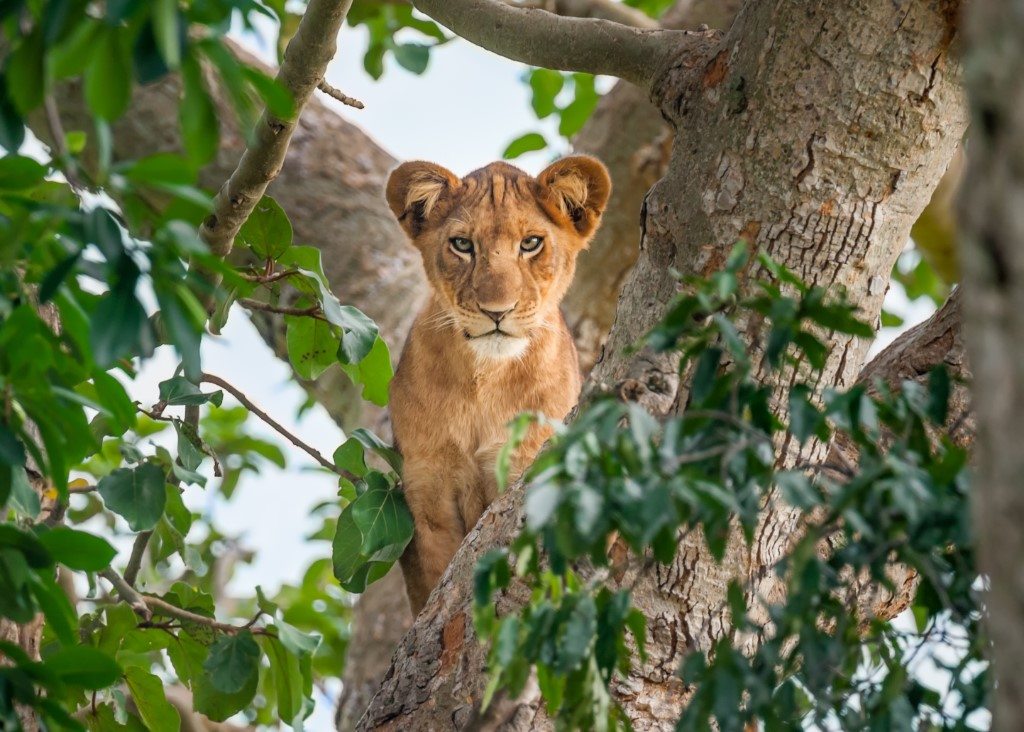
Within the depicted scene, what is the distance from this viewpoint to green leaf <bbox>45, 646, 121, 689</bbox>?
2248 millimetres

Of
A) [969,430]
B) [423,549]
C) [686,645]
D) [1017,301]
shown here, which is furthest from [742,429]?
[423,549]

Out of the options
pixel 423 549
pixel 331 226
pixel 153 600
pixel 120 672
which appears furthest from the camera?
pixel 331 226

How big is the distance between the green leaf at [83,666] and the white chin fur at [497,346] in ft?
8.64

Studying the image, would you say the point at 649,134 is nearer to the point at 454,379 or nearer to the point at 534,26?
the point at 454,379

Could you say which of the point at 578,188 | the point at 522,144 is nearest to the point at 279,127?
the point at 578,188

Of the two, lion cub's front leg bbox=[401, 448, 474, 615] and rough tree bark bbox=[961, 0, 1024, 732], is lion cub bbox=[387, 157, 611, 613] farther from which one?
rough tree bark bbox=[961, 0, 1024, 732]

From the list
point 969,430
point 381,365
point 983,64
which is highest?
point 381,365

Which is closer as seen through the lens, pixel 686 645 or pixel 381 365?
pixel 686 645

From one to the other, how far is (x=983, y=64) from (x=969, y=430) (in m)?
2.31

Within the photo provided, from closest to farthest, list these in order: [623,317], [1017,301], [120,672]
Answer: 1. [1017,301]
2. [120,672]
3. [623,317]

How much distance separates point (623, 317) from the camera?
3.23 metres

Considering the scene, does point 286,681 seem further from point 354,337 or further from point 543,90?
point 543,90

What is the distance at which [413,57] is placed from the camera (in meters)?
5.49

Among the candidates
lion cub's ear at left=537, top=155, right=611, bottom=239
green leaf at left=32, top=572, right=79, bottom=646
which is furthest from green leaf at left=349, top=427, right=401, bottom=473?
green leaf at left=32, top=572, right=79, bottom=646
